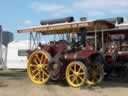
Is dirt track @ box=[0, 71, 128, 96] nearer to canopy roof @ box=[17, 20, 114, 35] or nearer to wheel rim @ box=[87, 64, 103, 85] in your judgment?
wheel rim @ box=[87, 64, 103, 85]

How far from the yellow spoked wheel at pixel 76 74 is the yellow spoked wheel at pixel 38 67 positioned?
1191 mm

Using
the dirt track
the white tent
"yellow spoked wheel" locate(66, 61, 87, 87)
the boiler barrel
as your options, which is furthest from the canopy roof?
the white tent

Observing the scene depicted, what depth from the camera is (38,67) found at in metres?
16.0

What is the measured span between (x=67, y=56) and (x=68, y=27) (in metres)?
1.13

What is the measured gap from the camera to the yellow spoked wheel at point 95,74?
1484 cm

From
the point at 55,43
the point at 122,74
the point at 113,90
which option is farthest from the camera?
the point at 122,74

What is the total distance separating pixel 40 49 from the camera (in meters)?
16.1

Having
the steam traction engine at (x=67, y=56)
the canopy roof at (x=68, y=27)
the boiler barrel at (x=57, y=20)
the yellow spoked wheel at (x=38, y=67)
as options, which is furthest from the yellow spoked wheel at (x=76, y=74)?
the boiler barrel at (x=57, y=20)

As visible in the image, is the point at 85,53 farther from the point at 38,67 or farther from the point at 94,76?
the point at 38,67

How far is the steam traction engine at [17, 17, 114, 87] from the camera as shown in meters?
14.5

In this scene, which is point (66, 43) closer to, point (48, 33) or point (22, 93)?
point (48, 33)

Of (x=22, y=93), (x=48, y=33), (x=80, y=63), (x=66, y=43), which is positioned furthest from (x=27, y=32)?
(x=22, y=93)

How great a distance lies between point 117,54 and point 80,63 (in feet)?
9.09

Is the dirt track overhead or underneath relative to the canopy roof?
underneath
